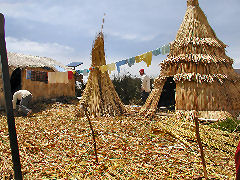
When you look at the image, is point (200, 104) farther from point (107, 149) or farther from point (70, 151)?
point (70, 151)

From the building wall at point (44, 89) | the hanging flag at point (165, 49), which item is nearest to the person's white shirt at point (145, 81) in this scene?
the hanging flag at point (165, 49)

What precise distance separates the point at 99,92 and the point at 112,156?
11.2 feet

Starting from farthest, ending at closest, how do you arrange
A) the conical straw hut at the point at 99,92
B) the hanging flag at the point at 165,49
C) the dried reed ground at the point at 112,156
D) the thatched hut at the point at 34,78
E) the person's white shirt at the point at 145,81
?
the thatched hut at the point at 34,78
the person's white shirt at the point at 145,81
the conical straw hut at the point at 99,92
the hanging flag at the point at 165,49
the dried reed ground at the point at 112,156

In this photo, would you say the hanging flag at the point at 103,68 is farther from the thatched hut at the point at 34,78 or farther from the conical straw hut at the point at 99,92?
the thatched hut at the point at 34,78

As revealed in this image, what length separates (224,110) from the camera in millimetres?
5973

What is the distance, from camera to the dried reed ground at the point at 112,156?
2.67 meters

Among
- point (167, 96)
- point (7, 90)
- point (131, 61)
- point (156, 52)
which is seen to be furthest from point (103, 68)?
point (7, 90)

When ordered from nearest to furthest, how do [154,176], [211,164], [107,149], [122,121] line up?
1. [154,176]
2. [211,164]
3. [107,149]
4. [122,121]

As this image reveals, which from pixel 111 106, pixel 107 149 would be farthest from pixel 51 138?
pixel 111 106

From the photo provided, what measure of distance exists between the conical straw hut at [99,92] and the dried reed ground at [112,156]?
159 cm

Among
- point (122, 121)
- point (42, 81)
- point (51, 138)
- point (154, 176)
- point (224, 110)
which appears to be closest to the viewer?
point (154, 176)

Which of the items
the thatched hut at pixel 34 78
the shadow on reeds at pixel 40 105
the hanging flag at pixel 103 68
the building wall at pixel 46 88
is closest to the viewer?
the hanging flag at pixel 103 68

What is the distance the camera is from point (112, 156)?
3205 millimetres

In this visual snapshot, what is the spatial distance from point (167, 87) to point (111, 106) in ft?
12.8
